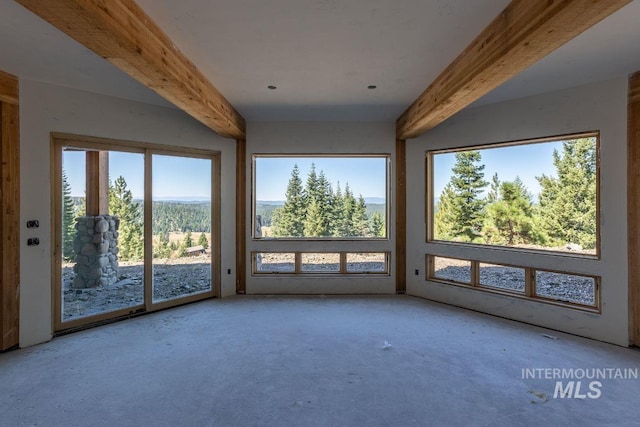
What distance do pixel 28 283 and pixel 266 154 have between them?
11.1ft

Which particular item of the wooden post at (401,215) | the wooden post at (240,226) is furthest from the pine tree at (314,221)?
the wooden post at (401,215)

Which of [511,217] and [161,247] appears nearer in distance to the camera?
[511,217]

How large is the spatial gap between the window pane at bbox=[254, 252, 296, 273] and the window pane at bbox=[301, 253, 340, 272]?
0.67ft

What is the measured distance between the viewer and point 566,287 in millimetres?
3750

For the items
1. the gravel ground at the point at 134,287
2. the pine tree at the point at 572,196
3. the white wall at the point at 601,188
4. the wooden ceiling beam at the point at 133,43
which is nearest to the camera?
the wooden ceiling beam at the point at 133,43

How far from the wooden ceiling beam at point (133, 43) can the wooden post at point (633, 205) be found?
4526mm

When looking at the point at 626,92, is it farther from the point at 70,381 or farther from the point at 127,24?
the point at 70,381

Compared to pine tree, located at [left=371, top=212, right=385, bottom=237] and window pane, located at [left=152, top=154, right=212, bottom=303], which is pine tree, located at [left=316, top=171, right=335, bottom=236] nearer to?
pine tree, located at [left=371, top=212, right=385, bottom=237]

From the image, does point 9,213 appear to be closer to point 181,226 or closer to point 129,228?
point 129,228

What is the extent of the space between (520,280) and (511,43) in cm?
317

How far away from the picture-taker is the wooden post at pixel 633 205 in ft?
10.4

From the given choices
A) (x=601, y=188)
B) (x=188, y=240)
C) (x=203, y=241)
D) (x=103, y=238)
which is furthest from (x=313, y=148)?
(x=601, y=188)

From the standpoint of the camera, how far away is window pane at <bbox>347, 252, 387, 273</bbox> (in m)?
5.18

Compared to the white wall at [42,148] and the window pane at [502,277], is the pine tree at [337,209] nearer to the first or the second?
the window pane at [502,277]
